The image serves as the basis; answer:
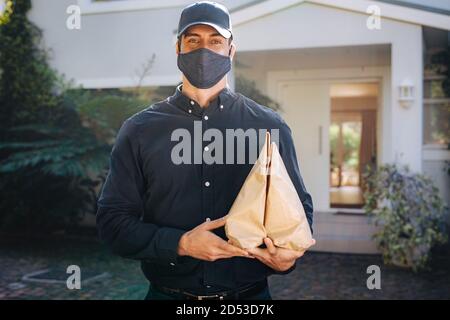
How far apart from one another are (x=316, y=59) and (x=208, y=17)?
6508mm

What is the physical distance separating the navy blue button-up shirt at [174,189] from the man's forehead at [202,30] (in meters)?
0.23

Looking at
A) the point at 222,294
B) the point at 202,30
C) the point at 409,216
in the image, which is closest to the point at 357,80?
the point at 409,216

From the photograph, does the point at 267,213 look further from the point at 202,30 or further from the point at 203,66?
the point at 202,30

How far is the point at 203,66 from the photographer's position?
186 cm

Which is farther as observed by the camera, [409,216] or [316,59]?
[316,59]

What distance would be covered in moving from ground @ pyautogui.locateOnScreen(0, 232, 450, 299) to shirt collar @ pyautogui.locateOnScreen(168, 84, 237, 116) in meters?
3.46

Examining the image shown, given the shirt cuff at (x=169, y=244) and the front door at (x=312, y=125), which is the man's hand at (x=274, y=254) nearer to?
the shirt cuff at (x=169, y=244)

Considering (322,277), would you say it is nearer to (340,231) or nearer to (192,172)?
(340,231)

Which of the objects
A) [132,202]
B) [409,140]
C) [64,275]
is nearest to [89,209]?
[64,275]

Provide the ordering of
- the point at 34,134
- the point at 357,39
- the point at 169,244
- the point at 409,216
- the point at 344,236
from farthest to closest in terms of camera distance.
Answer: the point at 34,134, the point at 344,236, the point at 357,39, the point at 409,216, the point at 169,244

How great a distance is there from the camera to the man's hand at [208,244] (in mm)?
1561

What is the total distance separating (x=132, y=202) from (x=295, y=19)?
16.8 feet

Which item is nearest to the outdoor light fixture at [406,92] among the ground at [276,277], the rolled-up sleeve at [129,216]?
the ground at [276,277]

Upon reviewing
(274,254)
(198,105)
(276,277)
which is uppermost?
(198,105)
